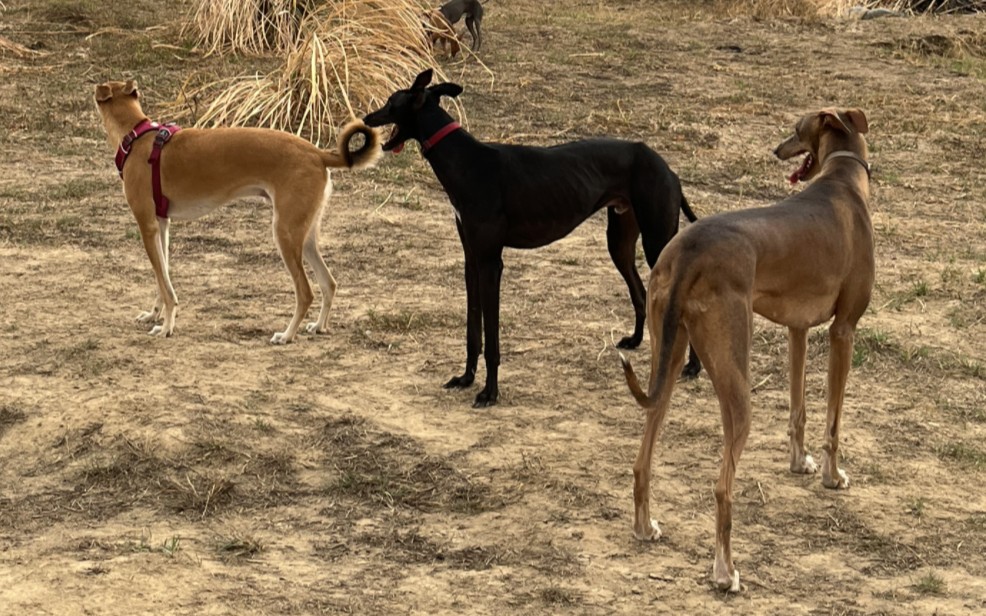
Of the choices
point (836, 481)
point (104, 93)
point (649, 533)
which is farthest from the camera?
point (104, 93)

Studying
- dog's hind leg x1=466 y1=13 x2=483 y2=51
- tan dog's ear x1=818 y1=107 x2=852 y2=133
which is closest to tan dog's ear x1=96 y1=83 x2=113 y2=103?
tan dog's ear x1=818 y1=107 x2=852 y2=133

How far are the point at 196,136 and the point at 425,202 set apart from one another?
272 cm

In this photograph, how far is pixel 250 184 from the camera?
750cm

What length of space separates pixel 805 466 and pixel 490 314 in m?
1.53

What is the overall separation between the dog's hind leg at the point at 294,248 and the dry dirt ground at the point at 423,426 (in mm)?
182

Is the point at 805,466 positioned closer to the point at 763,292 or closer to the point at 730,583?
the point at 763,292

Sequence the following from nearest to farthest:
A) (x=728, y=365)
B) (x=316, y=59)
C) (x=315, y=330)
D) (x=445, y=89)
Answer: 1. (x=728, y=365)
2. (x=445, y=89)
3. (x=315, y=330)
4. (x=316, y=59)

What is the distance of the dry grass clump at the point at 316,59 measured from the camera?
11711mm

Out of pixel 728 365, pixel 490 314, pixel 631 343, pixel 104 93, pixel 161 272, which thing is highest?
pixel 104 93

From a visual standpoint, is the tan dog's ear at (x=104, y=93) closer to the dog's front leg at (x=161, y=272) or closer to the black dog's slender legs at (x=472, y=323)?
the dog's front leg at (x=161, y=272)

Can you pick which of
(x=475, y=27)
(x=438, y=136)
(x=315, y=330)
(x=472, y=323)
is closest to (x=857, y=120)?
(x=438, y=136)

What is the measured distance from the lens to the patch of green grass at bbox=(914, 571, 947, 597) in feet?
16.2

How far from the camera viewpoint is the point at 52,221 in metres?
9.50

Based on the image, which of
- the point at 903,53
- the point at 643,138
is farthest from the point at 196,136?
the point at 903,53
